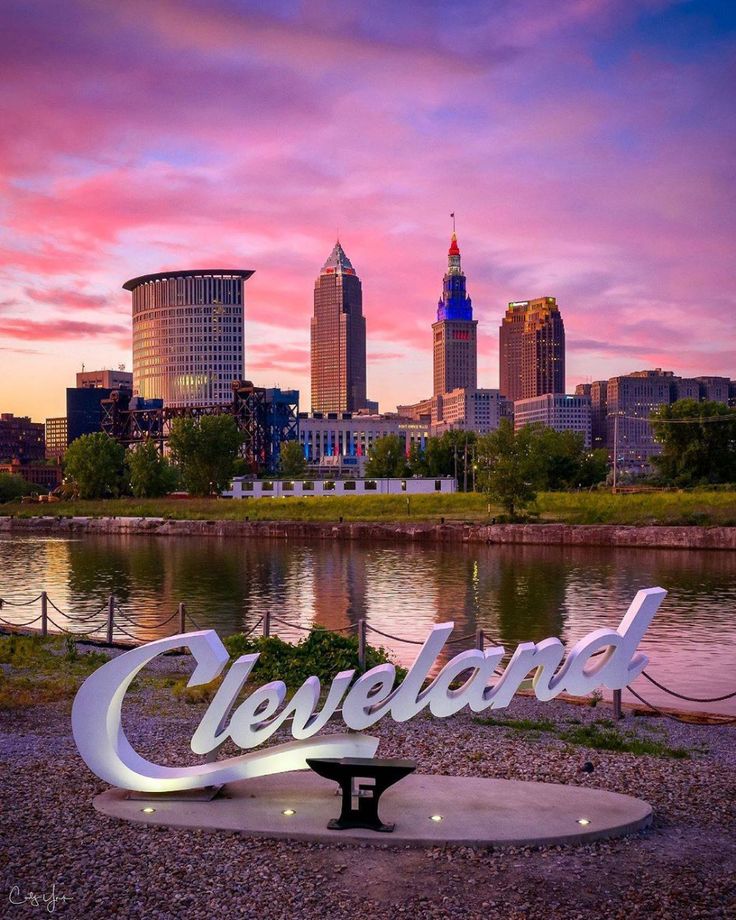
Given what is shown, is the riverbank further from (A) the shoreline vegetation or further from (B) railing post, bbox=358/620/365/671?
(B) railing post, bbox=358/620/365/671

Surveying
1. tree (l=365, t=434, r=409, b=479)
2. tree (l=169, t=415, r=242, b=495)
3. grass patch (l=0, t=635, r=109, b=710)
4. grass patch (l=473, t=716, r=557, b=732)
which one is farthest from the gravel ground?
tree (l=365, t=434, r=409, b=479)

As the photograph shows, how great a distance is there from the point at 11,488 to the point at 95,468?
18.6 metres

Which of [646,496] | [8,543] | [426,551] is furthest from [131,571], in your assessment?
[646,496]

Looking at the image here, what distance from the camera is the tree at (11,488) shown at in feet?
481

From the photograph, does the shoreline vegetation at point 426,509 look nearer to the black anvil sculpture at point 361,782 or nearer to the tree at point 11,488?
the tree at point 11,488

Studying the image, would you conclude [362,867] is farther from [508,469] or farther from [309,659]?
[508,469]

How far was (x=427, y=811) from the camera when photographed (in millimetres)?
11742

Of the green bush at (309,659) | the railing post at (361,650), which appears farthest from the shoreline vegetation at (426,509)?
the railing post at (361,650)

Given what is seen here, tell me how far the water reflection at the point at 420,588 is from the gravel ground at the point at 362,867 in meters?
10.1

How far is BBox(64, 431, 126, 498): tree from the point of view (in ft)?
454
